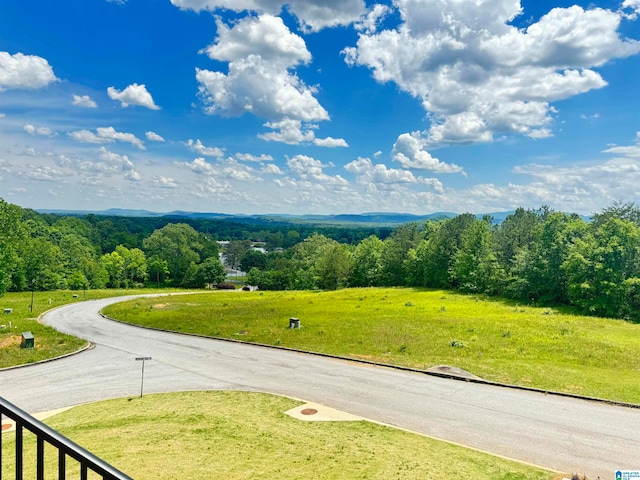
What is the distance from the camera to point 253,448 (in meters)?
12.8

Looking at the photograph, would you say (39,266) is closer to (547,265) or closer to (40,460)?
(547,265)

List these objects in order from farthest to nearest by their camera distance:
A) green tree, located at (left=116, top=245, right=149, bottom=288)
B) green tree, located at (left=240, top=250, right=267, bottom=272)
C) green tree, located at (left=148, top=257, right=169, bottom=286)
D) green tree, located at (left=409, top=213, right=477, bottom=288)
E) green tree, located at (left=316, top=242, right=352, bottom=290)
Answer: green tree, located at (left=240, top=250, right=267, bottom=272) < green tree, located at (left=148, top=257, right=169, bottom=286) < green tree, located at (left=116, top=245, right=149, bottom=288) < green tree, located at (left=316, top=242, right=352, bottom=290) < green tree, located at (left=409, top=213, right=477, bottom=288)

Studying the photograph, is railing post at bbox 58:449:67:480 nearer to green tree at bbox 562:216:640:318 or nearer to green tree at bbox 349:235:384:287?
green tree at bbox 562:216:640:318

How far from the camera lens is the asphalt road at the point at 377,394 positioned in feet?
46.4

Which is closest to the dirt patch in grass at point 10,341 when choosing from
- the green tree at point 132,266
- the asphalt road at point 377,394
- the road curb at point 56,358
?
the road curb at point 56,358

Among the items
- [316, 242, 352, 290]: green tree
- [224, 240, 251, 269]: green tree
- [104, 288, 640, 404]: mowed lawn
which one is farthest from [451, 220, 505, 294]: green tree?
[224, 240, 251, 269]: green tree

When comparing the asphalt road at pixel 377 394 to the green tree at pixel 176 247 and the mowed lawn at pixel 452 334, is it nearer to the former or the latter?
the mowed lawn at pixel 452 334

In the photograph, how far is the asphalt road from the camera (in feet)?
46.4

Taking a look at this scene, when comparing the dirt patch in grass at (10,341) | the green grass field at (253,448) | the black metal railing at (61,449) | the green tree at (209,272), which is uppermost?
the black metal railing at (61,449)

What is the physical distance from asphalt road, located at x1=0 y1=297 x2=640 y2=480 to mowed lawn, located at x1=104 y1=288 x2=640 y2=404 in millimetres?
2439

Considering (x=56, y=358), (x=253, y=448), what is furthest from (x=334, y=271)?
(x=253, y=448)

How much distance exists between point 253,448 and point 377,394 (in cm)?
803

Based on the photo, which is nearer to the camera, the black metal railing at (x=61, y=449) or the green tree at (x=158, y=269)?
the black metal railing at (x=61, y=449)

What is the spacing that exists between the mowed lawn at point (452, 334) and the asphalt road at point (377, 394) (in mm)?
2439
